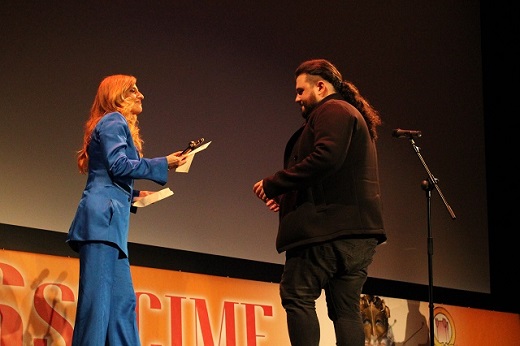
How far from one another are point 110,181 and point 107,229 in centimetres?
20

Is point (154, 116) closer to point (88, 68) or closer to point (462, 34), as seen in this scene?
point (88, 68)

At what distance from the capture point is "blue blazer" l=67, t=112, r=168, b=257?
3.04 m

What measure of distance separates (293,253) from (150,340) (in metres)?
1.11

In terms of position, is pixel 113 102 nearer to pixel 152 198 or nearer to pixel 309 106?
pixel 152 198

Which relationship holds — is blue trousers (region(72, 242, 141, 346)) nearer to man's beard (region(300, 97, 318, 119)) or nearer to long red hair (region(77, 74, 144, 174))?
long red hair (region(77, 74, 144, 174))

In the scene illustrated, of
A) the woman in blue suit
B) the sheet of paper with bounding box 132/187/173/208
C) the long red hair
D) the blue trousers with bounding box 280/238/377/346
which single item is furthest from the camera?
the long red hair

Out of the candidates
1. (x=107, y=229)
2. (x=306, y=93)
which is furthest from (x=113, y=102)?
(x=306, y=93)

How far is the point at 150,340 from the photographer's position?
377 centimetres

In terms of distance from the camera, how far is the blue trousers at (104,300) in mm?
2953

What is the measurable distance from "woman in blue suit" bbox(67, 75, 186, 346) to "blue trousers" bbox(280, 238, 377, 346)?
2.08 feet

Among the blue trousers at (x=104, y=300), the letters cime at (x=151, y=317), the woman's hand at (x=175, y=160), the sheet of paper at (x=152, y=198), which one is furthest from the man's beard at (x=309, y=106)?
the letters cime at (x=151, y=317)

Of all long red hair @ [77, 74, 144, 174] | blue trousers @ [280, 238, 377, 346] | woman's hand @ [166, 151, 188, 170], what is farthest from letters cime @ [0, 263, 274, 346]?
blue trousers @ [280, 238, 377, 346]

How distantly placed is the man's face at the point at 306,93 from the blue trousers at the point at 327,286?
0.61 meters

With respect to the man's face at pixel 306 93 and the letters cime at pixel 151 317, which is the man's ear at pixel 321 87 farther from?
the letters cime at pixel 151 317
